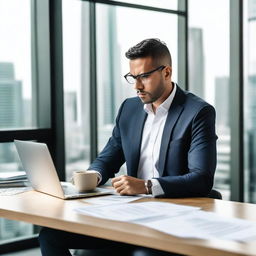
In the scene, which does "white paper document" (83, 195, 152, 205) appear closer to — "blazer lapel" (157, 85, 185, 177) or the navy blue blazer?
the navy blue blazer

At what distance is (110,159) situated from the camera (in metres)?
2.47

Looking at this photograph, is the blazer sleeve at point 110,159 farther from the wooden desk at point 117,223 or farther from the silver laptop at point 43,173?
the wooden desk at point 117,223

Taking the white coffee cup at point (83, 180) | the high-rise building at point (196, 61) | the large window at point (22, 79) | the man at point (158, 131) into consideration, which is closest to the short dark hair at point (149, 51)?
the man at point (158, 131)

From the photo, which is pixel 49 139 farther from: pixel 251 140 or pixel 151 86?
pixel 251 140

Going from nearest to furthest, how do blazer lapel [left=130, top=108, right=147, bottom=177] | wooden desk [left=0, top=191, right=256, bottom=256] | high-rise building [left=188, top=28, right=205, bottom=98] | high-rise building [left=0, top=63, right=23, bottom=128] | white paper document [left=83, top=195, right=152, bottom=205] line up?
wooden desk [left=0, top=191, right=256, bottom=256]
white paper document [left=83, top=195, right=152, bottom=205]
blazer lapel [left=130, top=108, right=147, bottom=177]
high-rise building [left=0, top=63, right=23, bottom=128]
high-rise building [left=188, top=28, right=205, bottom=98]

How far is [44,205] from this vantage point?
1.82 meters

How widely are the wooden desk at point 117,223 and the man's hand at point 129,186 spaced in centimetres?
13

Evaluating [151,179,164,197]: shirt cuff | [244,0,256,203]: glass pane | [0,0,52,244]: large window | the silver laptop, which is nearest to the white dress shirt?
the silver laptop

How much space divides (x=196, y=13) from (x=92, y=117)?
1413 mm

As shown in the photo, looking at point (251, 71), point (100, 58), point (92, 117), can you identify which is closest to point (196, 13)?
point (251, 71)

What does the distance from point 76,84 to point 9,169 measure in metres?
0.76

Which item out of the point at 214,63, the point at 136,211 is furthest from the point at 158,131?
the point at 214,63

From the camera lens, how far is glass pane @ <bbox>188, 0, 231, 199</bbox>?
13.8 ft

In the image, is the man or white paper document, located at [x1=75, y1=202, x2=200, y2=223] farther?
the man
